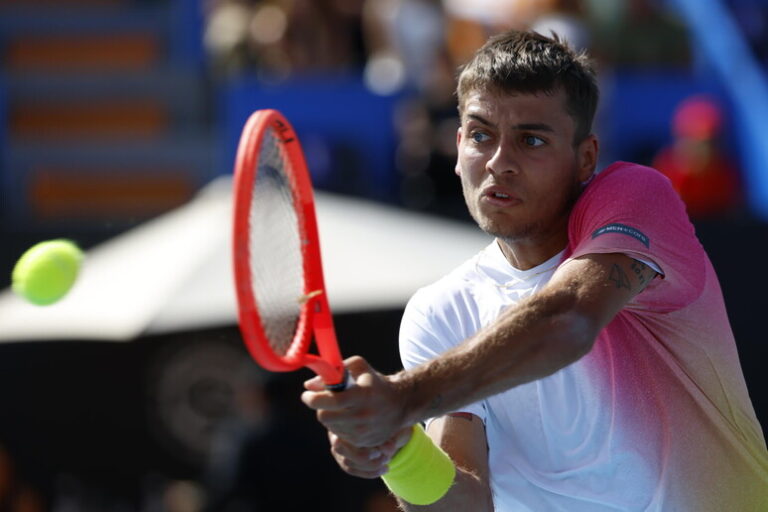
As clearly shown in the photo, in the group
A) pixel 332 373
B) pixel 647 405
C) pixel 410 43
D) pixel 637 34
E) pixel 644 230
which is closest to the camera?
pixel 332 373

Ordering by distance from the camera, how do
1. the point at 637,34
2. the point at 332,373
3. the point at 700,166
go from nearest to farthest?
the point at 332,373 < the point at 700,166 < the point at 637,34

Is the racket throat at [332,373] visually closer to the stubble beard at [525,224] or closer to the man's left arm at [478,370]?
the man's left arm at [478,370]

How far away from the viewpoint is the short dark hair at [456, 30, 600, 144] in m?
2.86

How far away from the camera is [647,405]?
2918 mm

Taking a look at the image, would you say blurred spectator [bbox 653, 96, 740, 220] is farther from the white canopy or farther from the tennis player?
the tennis player

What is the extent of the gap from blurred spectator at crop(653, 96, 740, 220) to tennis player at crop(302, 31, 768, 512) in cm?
408

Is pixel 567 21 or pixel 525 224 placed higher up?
pixel 567 21

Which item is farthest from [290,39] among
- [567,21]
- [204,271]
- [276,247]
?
[276,247]

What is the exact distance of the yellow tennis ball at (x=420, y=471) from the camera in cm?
277

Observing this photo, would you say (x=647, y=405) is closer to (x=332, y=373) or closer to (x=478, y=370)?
(x=478, y=370)

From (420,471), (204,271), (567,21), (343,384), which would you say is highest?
(567,21)

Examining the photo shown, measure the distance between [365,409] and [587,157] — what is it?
0.90 metres

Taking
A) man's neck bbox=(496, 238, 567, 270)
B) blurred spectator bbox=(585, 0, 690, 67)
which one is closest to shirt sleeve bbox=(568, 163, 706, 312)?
man's neck bbox=(496, 238, 567, 270)

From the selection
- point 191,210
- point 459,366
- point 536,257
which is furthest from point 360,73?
point 459,366
